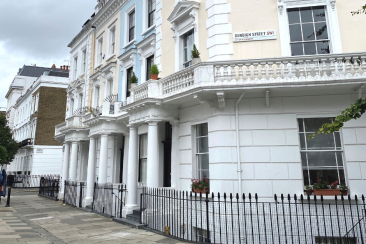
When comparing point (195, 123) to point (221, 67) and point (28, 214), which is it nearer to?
point (221, 67)

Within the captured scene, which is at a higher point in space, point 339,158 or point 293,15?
point 293,15

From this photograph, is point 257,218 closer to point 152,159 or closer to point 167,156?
point 152,159

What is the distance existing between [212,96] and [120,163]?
8.75 m

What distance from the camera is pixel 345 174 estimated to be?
824 cm

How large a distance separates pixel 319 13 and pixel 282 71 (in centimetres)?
295

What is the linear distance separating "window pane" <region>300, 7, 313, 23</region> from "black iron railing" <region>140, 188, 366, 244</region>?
5758 mm

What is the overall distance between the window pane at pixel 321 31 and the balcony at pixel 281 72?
1.14 m

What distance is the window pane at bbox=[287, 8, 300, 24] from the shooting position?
9430 mm

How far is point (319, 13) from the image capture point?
9375 mm

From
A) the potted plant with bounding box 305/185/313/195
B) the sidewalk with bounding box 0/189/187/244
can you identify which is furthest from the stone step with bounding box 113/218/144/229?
the potted plant with bounding box 305/185/313/195

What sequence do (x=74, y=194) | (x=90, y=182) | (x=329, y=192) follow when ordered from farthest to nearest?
(x=74, y=194) → (x=90, y=182) → (x=329, y=192)

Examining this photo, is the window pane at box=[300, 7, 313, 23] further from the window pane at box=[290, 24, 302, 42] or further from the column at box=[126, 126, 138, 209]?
the column at box=[126, 126, 138, 209]

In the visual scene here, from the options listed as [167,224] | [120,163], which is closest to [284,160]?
[167,224]

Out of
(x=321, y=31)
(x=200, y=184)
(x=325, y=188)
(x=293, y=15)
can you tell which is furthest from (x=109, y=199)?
(x=321, y=31)
